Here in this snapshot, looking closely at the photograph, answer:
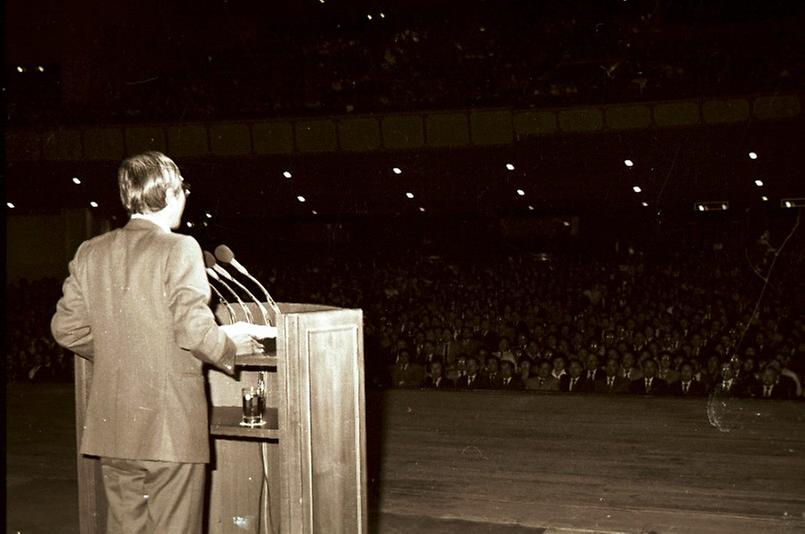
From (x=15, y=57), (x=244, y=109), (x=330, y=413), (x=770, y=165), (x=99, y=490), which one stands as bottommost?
(x=99, y=490)

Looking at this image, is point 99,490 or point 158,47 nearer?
point 99,490

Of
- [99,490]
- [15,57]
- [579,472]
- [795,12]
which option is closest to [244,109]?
[15,57]

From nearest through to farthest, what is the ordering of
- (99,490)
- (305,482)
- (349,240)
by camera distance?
(305,482)
(99,490)
(349,240)

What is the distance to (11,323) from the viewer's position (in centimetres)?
1132

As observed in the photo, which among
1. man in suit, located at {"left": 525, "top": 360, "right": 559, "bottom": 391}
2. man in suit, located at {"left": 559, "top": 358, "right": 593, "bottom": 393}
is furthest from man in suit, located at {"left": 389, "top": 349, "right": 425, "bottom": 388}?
man in suit, located at {"left": 559, "top": 358, "right": 593, "bottom": 393}

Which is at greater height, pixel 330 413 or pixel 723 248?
pixel 723 248

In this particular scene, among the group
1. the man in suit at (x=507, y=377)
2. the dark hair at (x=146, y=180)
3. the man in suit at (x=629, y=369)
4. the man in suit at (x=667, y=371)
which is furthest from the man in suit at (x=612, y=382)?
the dark hair at (x=146, y=180)

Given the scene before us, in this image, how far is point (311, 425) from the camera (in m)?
2.28

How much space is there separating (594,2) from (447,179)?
5.20 meters

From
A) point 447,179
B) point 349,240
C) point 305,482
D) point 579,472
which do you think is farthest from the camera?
point 349,240

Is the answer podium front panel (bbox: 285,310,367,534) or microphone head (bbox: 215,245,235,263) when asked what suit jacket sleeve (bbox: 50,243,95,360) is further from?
podium front panel (bbox: 285,310,367,534)

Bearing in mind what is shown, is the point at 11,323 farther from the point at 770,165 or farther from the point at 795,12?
the point at 795,12

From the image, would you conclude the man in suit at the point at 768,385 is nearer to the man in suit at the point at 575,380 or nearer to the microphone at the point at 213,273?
the man in suit at the point at 575,380

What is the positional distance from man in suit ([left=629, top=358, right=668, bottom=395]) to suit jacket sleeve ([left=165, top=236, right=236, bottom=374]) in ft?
19.2
